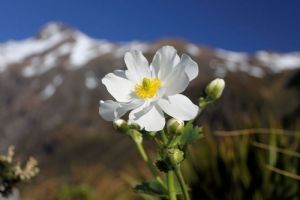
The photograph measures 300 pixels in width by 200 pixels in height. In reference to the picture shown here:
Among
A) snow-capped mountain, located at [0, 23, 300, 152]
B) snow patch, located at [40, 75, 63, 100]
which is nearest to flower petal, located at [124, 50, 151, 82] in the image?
snow-capped mountain, located at [0, 23, 300, 152]

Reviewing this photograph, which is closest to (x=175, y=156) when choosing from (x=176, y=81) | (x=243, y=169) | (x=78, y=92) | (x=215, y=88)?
(x=176, y=81)

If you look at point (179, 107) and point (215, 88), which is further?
point (215, 88)

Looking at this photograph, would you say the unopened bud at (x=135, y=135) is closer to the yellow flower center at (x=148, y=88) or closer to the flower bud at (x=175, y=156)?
the yellow flower center at (x=148, y=88)

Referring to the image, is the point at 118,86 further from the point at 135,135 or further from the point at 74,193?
the point at 74,193

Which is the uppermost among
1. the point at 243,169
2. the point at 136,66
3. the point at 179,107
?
the point at 243,169

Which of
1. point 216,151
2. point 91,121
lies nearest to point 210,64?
point 91,121
